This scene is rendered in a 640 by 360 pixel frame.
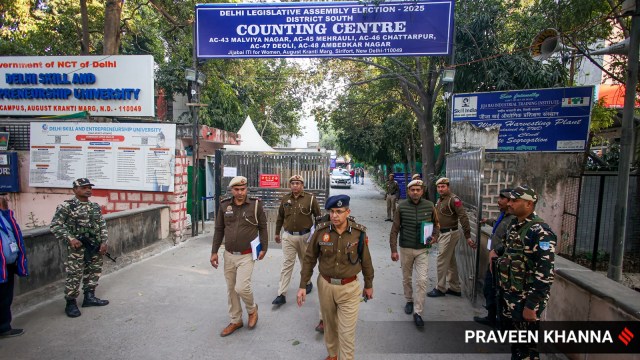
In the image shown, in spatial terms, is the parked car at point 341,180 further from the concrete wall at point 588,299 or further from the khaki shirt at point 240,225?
the concrete wall at point 588,299

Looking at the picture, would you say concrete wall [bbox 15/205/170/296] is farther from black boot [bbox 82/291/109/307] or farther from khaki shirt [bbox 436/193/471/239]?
khaki shirt [bbox 436/193/471/239]

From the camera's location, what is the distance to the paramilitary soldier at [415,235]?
451cm

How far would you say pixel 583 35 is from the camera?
7719mm

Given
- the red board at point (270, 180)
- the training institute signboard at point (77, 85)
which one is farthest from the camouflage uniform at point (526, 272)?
the training institute signboard at point (77, 85)

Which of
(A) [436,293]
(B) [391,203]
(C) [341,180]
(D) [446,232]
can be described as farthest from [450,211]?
(C) [341,180]

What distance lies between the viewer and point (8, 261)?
389 cm

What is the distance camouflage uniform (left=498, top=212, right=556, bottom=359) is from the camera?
2.92m

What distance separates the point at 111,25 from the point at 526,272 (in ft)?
36.5

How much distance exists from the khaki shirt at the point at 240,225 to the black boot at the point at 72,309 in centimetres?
192

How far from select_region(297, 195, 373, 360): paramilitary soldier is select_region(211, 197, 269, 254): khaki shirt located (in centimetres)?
104

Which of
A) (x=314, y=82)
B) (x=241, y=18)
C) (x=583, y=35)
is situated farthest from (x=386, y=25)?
(x=314, y=82)

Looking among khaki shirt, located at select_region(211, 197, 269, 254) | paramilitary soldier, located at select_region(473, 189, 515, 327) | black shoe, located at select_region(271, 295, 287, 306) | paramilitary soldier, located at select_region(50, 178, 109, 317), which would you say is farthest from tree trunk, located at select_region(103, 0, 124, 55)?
paramilitary soldier, located at select_region(473, 189, 515, 327)

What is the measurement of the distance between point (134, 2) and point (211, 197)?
7838 mm

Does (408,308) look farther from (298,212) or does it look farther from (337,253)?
(337,253)
